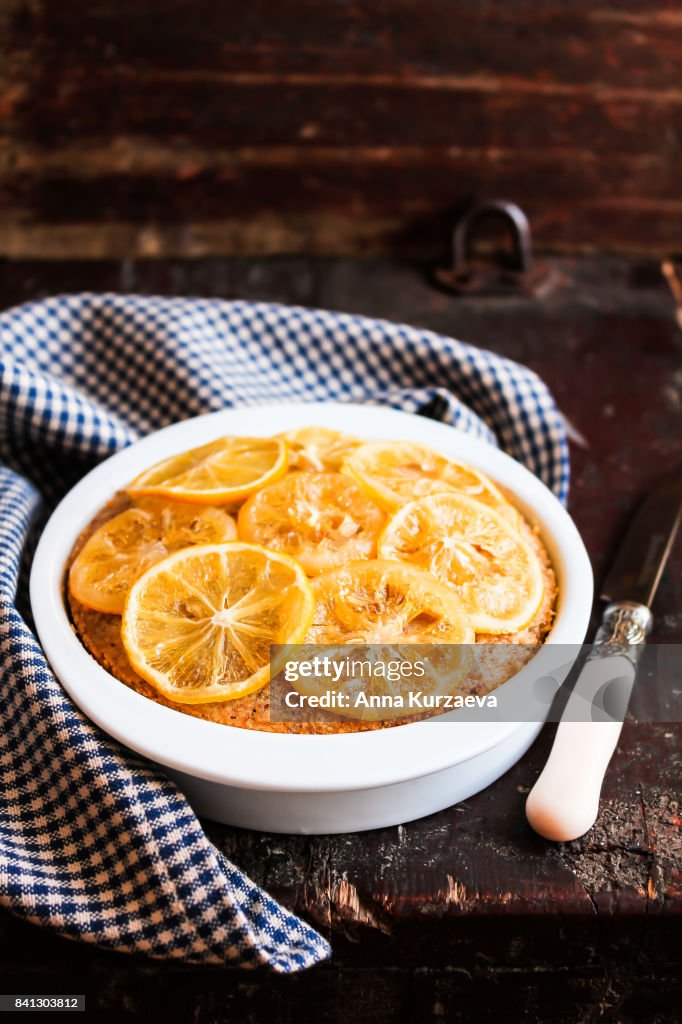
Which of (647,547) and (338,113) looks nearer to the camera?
(647,547)

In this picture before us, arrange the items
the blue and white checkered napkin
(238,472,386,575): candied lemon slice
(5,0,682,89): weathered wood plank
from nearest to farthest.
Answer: the blue and white checkered napkin → (238,472,386,575): candied lemon slice → (5,0,682,89): weathered wood plank

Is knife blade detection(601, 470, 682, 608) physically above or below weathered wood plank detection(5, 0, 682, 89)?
below

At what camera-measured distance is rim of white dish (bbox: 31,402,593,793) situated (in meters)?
1.15

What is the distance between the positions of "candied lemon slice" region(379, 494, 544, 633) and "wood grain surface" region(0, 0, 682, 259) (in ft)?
4.20

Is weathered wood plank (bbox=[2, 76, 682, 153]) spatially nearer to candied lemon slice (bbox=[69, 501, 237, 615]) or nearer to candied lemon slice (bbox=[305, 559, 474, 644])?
candied lemon slice (bbox=[69, 501, 237, 615])

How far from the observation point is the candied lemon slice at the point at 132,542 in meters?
1.35

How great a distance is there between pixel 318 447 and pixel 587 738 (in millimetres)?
597

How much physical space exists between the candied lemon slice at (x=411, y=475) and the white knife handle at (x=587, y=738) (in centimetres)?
23

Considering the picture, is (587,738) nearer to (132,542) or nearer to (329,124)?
(132,542)

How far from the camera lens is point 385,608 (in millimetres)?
1280

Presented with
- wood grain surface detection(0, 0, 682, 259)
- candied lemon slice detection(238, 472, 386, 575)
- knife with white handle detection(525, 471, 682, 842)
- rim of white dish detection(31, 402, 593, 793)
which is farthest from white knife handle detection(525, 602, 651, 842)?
wood grain surface detection(0, 0, 682, 259)

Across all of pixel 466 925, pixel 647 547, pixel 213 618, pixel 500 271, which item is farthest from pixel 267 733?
pixel 500 271

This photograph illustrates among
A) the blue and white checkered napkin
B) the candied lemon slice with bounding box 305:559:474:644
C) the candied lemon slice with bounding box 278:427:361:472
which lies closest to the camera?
the blue and white checkered napkin

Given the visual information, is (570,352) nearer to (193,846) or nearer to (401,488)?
(401,488)
